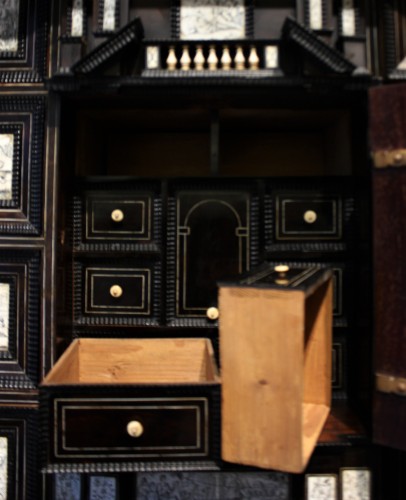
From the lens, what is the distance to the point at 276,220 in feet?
3.67

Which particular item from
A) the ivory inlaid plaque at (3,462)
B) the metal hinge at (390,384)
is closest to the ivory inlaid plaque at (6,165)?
the ivory inlaid plaque at (3,462)

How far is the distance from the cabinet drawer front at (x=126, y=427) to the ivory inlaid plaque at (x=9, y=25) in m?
0.90

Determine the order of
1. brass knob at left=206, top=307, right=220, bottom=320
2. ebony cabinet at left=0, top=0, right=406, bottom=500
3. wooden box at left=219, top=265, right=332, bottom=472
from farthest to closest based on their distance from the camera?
brass knob at left=206, top=307, right=220, bottom=320 < ebony cabinet at left=0, top=0, right=406, bottom=500 < wooden box at left=219, top=265, right=332, bottom=472

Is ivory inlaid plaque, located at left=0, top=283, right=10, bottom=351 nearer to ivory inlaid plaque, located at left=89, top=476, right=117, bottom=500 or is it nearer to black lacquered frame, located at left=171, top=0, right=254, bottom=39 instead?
ivory inlaid plaque, located at left=89, top=476, right=117, bottom=500

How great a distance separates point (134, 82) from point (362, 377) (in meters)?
0.95

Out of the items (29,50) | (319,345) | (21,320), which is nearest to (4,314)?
(21,320)

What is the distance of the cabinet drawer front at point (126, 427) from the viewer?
841 millimetres

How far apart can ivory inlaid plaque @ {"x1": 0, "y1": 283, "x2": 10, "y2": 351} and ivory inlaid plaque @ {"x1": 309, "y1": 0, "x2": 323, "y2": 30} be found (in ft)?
3.36

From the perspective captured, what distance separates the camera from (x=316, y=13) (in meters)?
1.03

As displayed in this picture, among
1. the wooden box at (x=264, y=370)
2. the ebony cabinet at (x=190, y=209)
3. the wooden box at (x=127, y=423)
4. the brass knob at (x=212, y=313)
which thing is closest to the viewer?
the wooden box at (x=264, y=370)

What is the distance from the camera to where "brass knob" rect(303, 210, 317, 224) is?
3.66ft

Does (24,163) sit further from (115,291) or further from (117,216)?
(115,291)

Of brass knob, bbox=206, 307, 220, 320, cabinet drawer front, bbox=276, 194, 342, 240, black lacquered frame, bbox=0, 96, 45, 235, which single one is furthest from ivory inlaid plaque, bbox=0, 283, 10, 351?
cabinet drawer front, bbox=276, 194, 342, 240

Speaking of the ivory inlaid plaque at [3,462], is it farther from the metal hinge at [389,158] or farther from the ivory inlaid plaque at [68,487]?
the metal hinge at [389,158]
